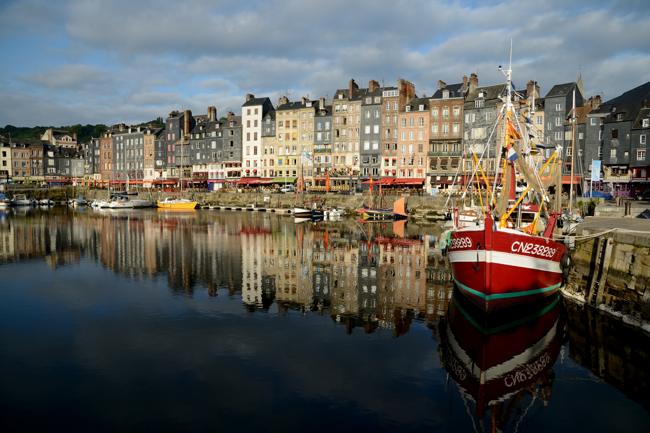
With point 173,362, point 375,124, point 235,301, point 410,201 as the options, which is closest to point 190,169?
point 375,124

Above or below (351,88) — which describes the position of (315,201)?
below

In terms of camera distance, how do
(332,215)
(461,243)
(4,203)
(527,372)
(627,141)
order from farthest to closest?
(4,203) < (332,215) < (627,141) < (461,243) < (527,372)

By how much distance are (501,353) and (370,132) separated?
69944 mm

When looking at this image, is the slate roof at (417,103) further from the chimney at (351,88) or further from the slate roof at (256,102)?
the slate roof at (256,102)

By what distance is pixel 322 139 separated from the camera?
87.2 meters

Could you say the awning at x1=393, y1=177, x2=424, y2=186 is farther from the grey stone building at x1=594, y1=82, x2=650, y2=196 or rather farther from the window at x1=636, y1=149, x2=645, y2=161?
the window at x1=636, y1=149, x2=645, y2=161

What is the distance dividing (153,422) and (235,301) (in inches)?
410

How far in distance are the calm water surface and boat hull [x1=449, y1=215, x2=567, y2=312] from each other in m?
0.79

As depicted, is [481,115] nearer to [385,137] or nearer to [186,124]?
[385,137]

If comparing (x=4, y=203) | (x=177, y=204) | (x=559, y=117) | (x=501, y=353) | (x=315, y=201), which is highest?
(x=559, y=117)

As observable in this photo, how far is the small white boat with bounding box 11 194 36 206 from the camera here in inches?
3711

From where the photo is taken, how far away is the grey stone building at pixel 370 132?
8175cm

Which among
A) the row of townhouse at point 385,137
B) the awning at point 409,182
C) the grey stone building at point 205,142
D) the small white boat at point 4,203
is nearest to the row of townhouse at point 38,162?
the row of townhouse at point 385,137

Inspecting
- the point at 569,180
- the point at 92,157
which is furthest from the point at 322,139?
the point at 92,157
